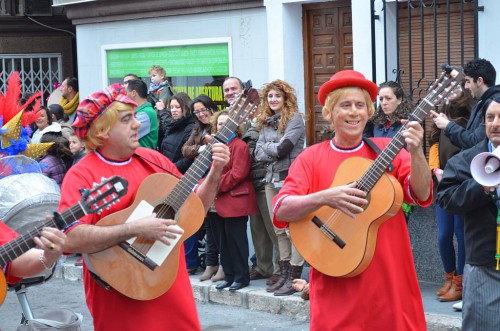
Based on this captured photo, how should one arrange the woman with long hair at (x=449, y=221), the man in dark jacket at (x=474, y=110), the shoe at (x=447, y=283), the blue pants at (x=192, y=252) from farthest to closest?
1. the blue pants at (x=192, y=252)
2. the shoe at (x=447, y=283)
3. the woman with long hair at (x=449, y=221)
4. the man in dark jacket at (x=474, y=110)

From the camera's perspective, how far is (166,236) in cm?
496

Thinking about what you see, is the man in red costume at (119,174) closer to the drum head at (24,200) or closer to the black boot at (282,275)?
the drum head at (24,200)

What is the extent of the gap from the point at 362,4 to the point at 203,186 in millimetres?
5576

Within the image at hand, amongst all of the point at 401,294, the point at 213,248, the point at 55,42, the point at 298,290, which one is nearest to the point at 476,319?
the point at 401,294

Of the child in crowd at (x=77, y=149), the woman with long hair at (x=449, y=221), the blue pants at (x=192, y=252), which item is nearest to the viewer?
the woman with long hair at (x=449, y=221)

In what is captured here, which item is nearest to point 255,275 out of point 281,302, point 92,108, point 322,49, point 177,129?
point 281,302

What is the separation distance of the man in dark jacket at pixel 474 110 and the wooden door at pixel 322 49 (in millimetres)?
3098

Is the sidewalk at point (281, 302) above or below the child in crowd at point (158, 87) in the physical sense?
below

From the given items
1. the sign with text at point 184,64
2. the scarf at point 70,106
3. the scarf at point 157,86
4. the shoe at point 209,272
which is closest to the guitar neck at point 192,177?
the shoe at point 209,272

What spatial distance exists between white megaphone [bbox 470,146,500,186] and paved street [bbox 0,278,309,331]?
4.03 m

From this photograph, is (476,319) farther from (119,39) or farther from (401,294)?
(119,39)

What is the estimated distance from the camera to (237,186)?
372 inches

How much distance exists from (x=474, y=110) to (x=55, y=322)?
3596mm

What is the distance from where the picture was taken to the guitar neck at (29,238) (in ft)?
15.4
